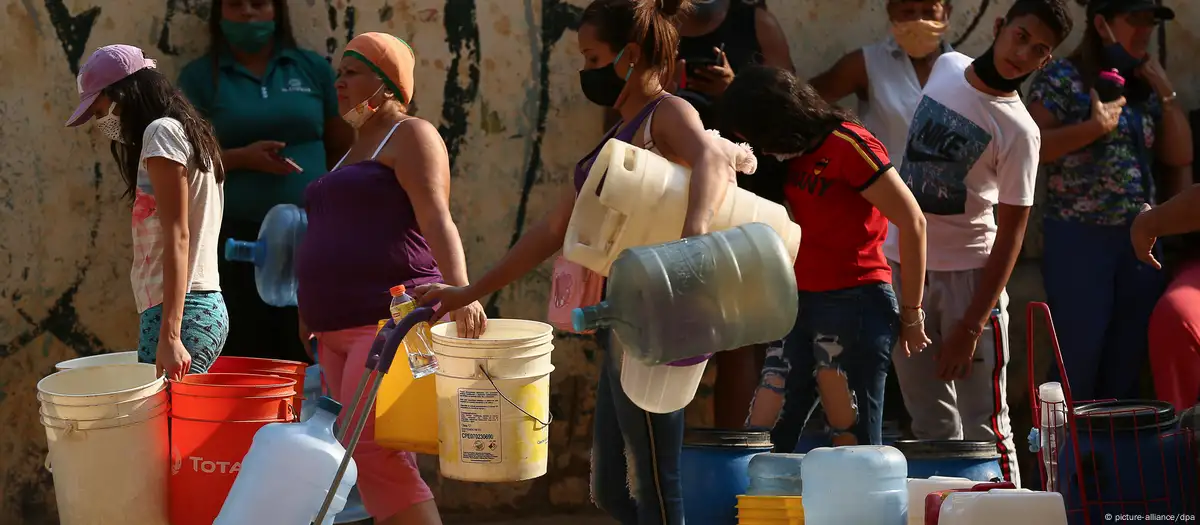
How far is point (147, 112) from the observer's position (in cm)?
458

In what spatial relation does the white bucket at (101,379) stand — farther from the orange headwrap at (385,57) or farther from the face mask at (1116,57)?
the face mask at (1116,57)

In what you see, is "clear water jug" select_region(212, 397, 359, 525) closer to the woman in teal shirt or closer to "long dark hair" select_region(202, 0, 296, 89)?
the woman in teal shirt

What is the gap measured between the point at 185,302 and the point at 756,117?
73.6 inches

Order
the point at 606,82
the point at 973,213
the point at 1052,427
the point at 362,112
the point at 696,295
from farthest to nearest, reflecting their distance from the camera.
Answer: the point at 973,213 → the point at 362,112 → the point at 606,82 → the point at 1052,427 → the point at 696,295

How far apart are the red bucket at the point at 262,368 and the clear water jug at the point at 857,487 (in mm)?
1803

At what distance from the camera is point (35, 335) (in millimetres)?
5699

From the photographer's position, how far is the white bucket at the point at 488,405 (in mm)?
3951

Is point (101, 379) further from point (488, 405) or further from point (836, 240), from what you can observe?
point (836, 240)

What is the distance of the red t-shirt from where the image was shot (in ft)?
14.0

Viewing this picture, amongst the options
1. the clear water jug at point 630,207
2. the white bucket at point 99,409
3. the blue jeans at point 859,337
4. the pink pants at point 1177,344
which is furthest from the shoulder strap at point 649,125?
the pink pants at point 1177,344

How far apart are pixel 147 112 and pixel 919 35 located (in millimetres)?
2997

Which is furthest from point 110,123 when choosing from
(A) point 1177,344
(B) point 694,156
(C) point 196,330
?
(A) point 1177,344

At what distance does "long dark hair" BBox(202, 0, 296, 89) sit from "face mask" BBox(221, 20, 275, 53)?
0.03 metres

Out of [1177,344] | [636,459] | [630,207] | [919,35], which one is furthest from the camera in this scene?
[919,35]
